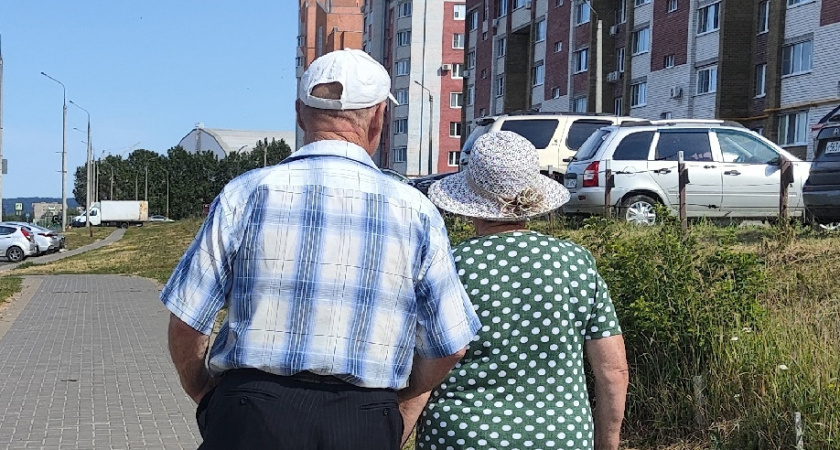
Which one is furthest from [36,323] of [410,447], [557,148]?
[410,447]

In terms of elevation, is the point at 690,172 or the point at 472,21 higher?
the point at 472,21

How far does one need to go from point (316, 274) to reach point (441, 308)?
0.35 meters

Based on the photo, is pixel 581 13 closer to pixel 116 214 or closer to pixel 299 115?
pixel 299 115

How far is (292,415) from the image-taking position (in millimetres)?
2586

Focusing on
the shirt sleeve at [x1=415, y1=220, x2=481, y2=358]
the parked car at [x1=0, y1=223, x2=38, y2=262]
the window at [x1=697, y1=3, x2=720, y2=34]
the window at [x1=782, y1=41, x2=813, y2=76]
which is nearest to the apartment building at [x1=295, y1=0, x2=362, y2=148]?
the parked car at [x1=0, y1=223, x2=38, y2=262]

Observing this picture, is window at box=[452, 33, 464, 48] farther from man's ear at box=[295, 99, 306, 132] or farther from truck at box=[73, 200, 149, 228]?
man's ear at box=[295, 99, 306, 132]

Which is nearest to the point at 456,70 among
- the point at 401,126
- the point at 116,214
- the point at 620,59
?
the point at 401,126

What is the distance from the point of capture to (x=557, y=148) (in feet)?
61.0

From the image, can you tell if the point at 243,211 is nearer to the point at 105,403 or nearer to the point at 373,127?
the point at 373,127

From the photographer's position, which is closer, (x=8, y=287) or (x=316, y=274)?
(x=316, y=274)

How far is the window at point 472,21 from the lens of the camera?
69.5 metres

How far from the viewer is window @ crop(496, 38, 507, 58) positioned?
6345 centimetres

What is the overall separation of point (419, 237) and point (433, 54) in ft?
284

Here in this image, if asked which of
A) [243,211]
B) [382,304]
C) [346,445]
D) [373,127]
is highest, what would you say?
[373,127]
